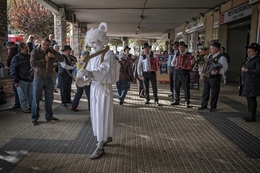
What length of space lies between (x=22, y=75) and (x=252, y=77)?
18.3ft

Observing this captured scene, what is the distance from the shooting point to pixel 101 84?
145 inches

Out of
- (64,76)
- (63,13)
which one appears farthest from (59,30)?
(64,76)

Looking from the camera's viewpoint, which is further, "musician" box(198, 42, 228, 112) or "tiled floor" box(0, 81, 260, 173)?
"musician" box(198, 42, 228, 112)

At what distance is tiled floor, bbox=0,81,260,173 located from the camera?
351 centimetres

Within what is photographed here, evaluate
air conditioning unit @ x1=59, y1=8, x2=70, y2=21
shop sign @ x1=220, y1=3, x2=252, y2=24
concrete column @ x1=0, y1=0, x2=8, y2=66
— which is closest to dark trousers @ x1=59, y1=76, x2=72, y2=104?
concrete column @ x1=0, y1=0, x2=8, y2=66

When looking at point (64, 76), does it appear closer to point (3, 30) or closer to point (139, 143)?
point (3, 30)

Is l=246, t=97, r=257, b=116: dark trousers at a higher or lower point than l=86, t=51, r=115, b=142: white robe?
lower

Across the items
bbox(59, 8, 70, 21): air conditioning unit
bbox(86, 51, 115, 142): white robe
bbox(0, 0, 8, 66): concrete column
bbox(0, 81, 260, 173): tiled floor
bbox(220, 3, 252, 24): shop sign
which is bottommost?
bbox(0, 81, 260, 173): tiled floor

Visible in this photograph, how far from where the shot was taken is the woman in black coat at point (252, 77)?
548 cm

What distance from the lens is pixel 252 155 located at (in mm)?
3914

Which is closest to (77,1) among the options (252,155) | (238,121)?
(238,121)

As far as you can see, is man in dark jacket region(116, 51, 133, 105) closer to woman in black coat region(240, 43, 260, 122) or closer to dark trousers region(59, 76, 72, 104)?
dark trousers region(59, 76, 72, 104)

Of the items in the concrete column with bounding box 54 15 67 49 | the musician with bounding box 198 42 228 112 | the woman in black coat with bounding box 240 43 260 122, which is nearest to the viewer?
the woman in black coat with bounding box 240 43 260 122

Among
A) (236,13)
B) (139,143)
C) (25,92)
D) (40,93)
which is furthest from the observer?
(236,13)
